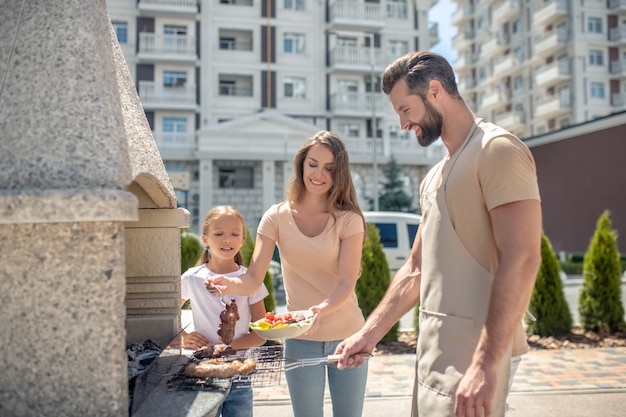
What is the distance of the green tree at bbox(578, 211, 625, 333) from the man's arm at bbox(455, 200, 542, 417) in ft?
22.4

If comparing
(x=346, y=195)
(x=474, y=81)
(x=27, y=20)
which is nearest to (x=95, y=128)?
(x=27, y=20)

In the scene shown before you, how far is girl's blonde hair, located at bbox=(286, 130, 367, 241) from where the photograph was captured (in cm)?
310

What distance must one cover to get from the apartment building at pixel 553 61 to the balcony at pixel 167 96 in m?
25.3

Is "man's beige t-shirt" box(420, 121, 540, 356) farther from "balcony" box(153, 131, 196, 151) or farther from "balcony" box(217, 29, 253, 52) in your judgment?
"balcony" box(217, 29, 253, 52)

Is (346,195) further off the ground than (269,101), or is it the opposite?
(269,101)

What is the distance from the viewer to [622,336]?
796 centimetres

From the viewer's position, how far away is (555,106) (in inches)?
1601

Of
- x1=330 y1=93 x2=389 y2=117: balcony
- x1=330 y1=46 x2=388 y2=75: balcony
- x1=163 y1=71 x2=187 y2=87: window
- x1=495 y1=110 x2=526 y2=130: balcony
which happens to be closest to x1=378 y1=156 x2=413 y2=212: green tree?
x1=330 y1=93 x2=389 y2=117: balcony

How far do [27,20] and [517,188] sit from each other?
1.69 m

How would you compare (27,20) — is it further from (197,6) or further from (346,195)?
(197,6)

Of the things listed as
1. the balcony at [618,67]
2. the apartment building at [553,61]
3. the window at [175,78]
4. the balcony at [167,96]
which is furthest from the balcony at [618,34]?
the window at [175,78]

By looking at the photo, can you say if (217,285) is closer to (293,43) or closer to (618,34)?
(293,43)

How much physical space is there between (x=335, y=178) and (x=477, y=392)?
4.90ft

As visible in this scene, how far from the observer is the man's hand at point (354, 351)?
2.47 metres
